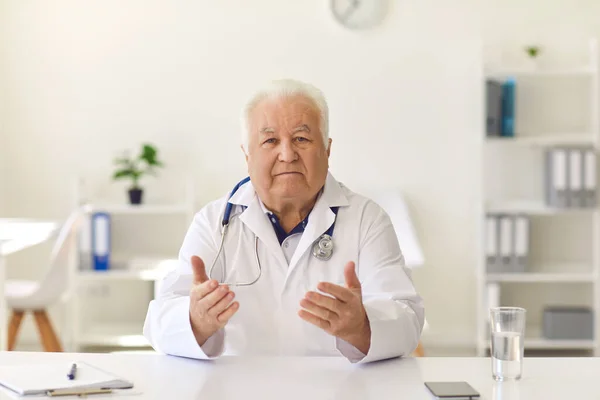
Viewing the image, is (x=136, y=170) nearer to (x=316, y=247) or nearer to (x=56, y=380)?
(x=316, y=247)

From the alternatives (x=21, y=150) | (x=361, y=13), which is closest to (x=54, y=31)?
(x=21, y=150)

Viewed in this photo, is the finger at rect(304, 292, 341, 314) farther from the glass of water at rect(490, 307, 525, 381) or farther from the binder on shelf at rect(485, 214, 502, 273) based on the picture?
the binder on shelf at rect(485, 214, 502, 273)

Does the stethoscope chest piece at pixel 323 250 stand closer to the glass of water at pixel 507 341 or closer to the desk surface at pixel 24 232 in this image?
the glass of water at pixel 507 341

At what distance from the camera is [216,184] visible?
188 inches

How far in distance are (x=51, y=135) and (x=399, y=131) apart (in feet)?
6.28

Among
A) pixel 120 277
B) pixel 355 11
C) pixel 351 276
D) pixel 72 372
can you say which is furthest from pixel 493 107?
pixel 72 372

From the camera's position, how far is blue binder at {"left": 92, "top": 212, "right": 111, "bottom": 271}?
4.44 metres

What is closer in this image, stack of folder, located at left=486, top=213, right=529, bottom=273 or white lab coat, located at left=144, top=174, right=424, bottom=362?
white lab coat, located at left=144, top=174, right=424, bottom=362

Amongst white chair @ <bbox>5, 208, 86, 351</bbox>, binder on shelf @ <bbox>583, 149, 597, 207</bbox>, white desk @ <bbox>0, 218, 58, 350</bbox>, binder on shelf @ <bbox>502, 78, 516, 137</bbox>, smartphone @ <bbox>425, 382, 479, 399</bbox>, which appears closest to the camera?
smartphone @ <bbox>425, 382, 479, 399</bbox>

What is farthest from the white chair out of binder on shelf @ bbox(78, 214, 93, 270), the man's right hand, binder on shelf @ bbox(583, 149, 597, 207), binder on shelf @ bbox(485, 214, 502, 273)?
binder on shelf @ bbox(583, 149, 597, 207)

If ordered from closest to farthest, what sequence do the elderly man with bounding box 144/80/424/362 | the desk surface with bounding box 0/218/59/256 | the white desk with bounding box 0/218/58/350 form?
the elderly man with bounding box 144/80/424/362 → the white desk with bounding box 0/218/58/350 → the desk surface with bounding box 0/218/59/256

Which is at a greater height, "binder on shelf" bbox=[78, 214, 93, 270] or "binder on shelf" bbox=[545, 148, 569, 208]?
"binder on shelf" bbox=[545, 148, 569, 208]

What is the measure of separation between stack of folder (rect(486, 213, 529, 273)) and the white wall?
25 centimetres

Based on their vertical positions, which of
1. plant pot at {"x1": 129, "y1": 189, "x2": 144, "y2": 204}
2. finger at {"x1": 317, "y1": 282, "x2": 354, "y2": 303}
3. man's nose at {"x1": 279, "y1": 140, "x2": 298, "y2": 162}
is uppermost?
man's nose at {"x1": 279, "y1": 140, "x2": 298, "y2": 162}
